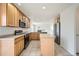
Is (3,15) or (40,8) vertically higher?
(40,8)

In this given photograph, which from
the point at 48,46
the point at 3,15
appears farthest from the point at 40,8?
the point at 3,15

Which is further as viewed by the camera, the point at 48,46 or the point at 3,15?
the point at 48,46

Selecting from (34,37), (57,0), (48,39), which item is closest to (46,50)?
(48,39)

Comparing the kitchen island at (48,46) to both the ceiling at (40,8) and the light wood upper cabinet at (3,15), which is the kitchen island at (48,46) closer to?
the ceiling at (40,8)

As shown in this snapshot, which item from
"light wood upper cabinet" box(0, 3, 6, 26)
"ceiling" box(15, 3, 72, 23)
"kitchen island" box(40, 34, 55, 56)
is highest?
"ceiling" box(15, 3, 72, 23)

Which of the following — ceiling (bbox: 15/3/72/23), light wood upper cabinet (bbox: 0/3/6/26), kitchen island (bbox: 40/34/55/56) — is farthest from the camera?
ceiling (bbox: 15/3/72/23)

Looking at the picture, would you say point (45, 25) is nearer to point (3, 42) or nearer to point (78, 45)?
point (78, 45)

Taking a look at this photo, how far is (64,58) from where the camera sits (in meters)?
1.20

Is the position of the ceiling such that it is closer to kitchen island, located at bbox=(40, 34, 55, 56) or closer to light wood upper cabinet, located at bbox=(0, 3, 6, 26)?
light wood upper cabinet, located at bbox=(0, 3, 6, 26)

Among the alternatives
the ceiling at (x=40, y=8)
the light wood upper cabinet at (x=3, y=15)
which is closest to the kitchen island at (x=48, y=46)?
the ceiling at (x=40, y=8)

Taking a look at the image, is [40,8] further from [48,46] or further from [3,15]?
[3,15]

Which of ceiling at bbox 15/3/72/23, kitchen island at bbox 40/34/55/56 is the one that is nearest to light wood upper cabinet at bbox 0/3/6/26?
ceiling at bbox 15/3/72/23

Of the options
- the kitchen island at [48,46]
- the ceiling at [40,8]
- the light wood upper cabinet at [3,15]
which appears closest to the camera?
the light wood upper cabinet at [3,15]

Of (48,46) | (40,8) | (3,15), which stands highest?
(40,8)
